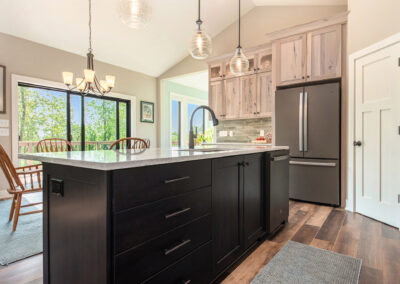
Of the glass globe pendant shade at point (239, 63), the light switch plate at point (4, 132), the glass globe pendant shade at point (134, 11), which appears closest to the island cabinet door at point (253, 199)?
the glass globe pendant shade at point (239, 63)

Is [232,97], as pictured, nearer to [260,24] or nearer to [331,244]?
[260,24]

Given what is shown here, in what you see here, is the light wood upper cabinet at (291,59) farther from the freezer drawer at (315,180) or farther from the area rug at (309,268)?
the area rug at (309,268)

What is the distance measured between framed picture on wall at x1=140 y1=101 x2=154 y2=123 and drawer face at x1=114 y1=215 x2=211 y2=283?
15.2ft

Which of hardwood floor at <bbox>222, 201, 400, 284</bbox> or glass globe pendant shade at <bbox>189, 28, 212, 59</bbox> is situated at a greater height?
glass globe pendant shade at <bbox>189, 28, 212, 59</bbox>

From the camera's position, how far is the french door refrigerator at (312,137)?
10.2ft

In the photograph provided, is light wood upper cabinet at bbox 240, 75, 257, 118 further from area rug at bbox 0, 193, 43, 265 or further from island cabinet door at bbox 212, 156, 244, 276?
area rug at bbox 0, 193, 43, 265

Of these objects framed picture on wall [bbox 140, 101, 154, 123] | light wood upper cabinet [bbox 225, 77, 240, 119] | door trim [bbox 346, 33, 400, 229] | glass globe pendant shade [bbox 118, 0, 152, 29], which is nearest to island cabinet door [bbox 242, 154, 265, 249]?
glass globe pendant shade [bbox 118, 0, 152, 29]

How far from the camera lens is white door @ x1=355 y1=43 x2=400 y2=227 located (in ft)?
8.25

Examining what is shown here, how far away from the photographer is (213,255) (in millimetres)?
1429

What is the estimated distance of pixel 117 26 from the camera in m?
4.05

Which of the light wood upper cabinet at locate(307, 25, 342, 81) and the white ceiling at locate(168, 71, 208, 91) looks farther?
the white ceiling at locate(168, 71, 208, 91)

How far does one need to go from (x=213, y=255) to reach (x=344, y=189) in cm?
257

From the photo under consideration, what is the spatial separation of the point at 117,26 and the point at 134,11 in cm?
259

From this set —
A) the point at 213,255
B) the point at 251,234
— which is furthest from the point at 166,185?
the point at 251,234
